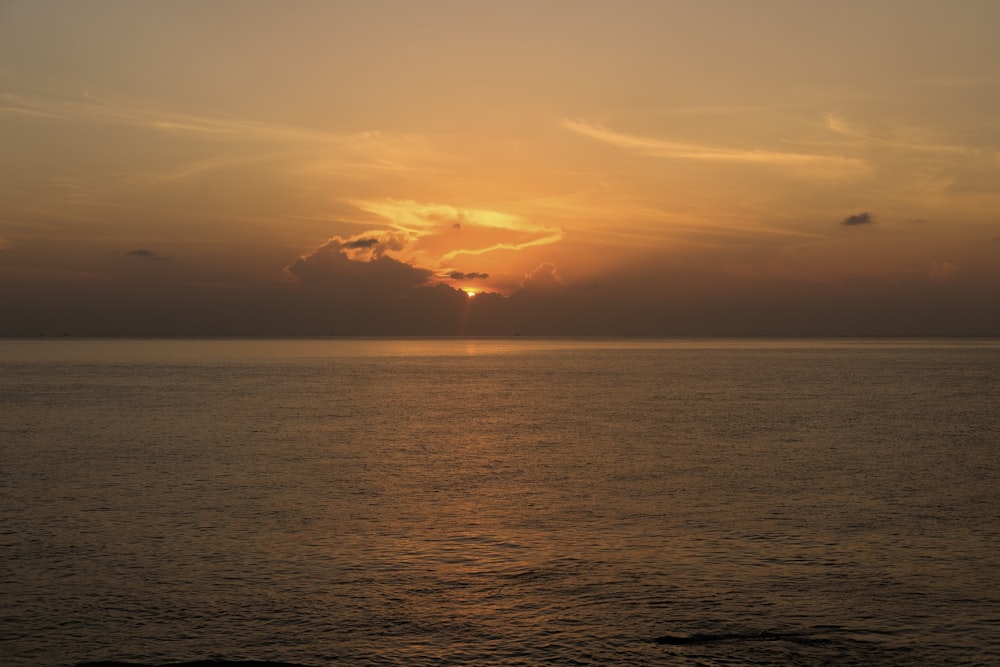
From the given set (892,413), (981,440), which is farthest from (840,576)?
(892,413)

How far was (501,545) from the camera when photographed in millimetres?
27734

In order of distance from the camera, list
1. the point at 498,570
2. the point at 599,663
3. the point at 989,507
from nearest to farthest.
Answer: the point at 599,663, the point at 498,570, the point at 989,507

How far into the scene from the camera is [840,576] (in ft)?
79.6

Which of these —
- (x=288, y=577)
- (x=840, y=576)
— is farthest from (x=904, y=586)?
(x=288, y=577)

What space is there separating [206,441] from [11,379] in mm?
95341

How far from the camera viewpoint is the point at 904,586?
76.3ft

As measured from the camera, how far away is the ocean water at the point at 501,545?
64.1ft

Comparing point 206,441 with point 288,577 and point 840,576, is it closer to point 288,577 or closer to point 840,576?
point 288,577

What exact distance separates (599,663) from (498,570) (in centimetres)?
691

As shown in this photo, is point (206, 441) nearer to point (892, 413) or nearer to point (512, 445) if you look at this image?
point (512, 445)

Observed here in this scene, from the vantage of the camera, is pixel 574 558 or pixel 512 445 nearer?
pixel 574 558

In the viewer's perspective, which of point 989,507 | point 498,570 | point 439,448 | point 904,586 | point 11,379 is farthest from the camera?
point 11,379

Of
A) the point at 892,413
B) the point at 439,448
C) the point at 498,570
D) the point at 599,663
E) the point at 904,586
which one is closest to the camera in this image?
the point at 599,663

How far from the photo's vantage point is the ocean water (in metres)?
19.5
